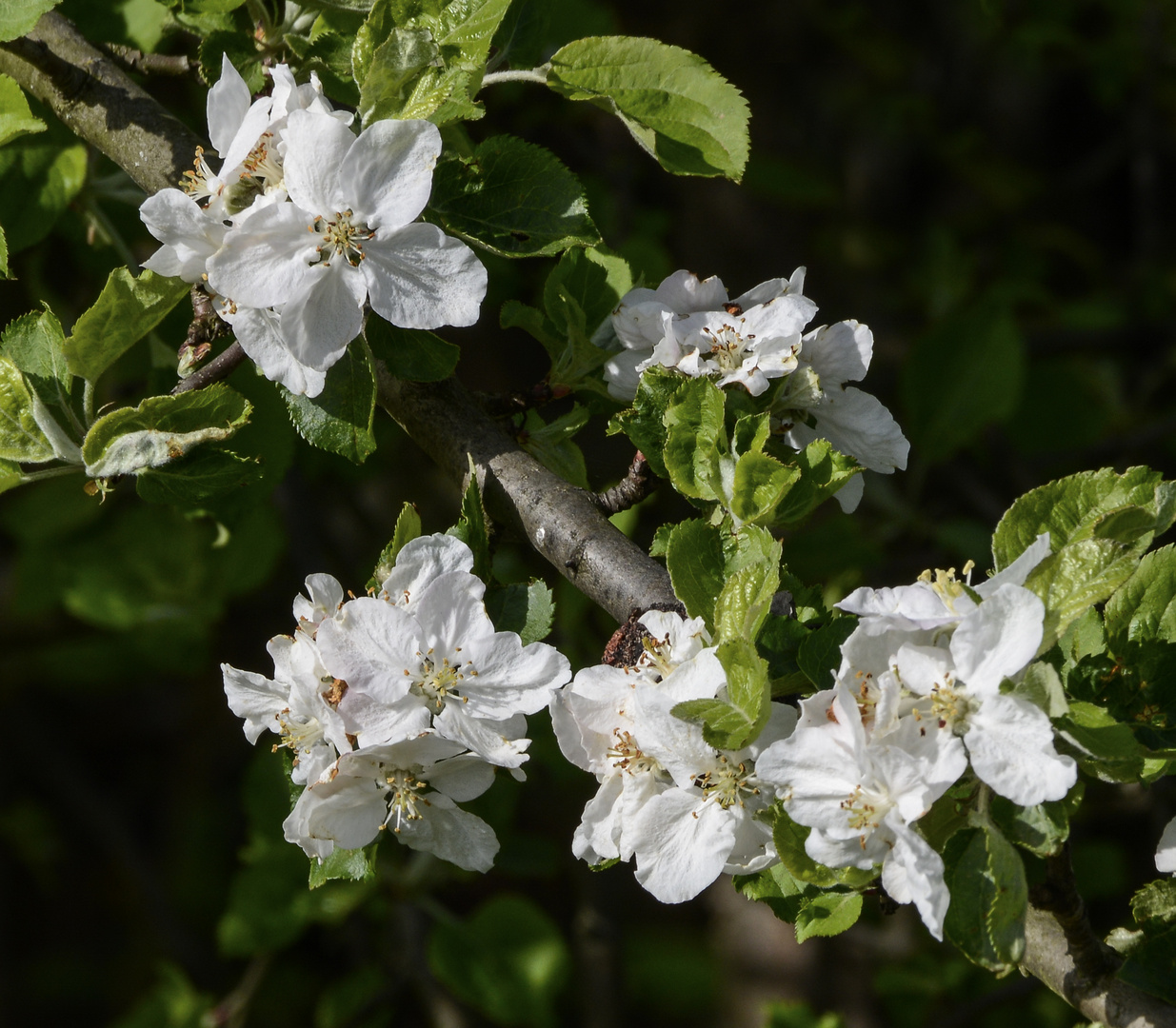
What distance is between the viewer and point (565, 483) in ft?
3.10

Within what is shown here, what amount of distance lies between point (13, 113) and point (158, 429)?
351 millimetres

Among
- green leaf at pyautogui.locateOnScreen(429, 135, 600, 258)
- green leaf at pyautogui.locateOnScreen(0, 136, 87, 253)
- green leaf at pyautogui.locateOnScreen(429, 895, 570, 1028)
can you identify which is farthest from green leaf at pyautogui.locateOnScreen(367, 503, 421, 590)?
green leaf at pyautogui.locateOnScreen(429, 895, 570, 1028)

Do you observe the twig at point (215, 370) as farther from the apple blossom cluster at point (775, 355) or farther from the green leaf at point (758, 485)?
the green leaf at point (758, 485)

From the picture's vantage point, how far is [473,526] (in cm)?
87

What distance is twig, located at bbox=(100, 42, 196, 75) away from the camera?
115 cm

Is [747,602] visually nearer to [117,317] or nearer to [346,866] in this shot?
[346,866]

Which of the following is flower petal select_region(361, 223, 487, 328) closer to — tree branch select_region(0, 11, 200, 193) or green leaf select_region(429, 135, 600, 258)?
green leaf select_region(429, 135, 600, 258)

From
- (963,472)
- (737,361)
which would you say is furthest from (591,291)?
(963,472)

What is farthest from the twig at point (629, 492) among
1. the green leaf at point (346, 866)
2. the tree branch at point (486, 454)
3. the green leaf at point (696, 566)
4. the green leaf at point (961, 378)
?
the green leaf at point (961, 378)

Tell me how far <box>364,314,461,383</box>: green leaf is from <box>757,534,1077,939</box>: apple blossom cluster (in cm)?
39

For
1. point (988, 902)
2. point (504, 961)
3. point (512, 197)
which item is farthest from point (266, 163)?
point (504, 961)

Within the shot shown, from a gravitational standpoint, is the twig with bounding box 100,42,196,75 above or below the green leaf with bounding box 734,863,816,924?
above

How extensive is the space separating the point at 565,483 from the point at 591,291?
0.19 metres

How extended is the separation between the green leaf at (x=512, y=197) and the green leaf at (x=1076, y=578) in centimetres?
45
